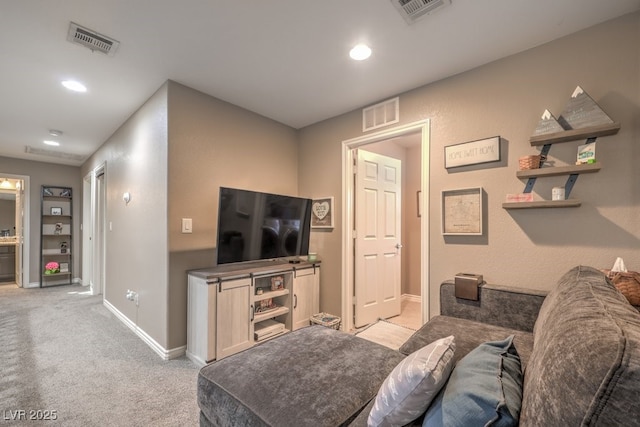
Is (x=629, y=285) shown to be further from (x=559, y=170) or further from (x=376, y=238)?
(x=376, y=238)

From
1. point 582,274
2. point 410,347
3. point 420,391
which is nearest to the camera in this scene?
point 420,391

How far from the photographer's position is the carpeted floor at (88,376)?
1.80m

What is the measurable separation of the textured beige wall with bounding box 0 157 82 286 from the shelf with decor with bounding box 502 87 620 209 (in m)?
7.59

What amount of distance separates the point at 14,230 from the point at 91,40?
7557mm

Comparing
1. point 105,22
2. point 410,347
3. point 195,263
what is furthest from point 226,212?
point 410,347

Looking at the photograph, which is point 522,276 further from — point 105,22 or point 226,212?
point 105,22

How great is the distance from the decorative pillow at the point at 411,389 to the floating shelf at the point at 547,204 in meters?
1.61

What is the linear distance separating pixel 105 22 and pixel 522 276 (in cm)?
344

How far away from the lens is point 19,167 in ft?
17.2

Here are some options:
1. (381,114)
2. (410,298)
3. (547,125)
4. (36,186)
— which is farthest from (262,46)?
(36,186)

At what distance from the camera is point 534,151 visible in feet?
6.74

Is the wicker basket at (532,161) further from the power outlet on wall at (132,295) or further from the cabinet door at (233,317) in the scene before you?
the power outlet on wall at (132,295)

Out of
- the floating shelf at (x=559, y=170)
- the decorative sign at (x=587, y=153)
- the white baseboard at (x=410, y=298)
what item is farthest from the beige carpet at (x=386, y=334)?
the decorative sign at (x=587, y=153)

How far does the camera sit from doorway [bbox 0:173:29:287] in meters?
5.27
